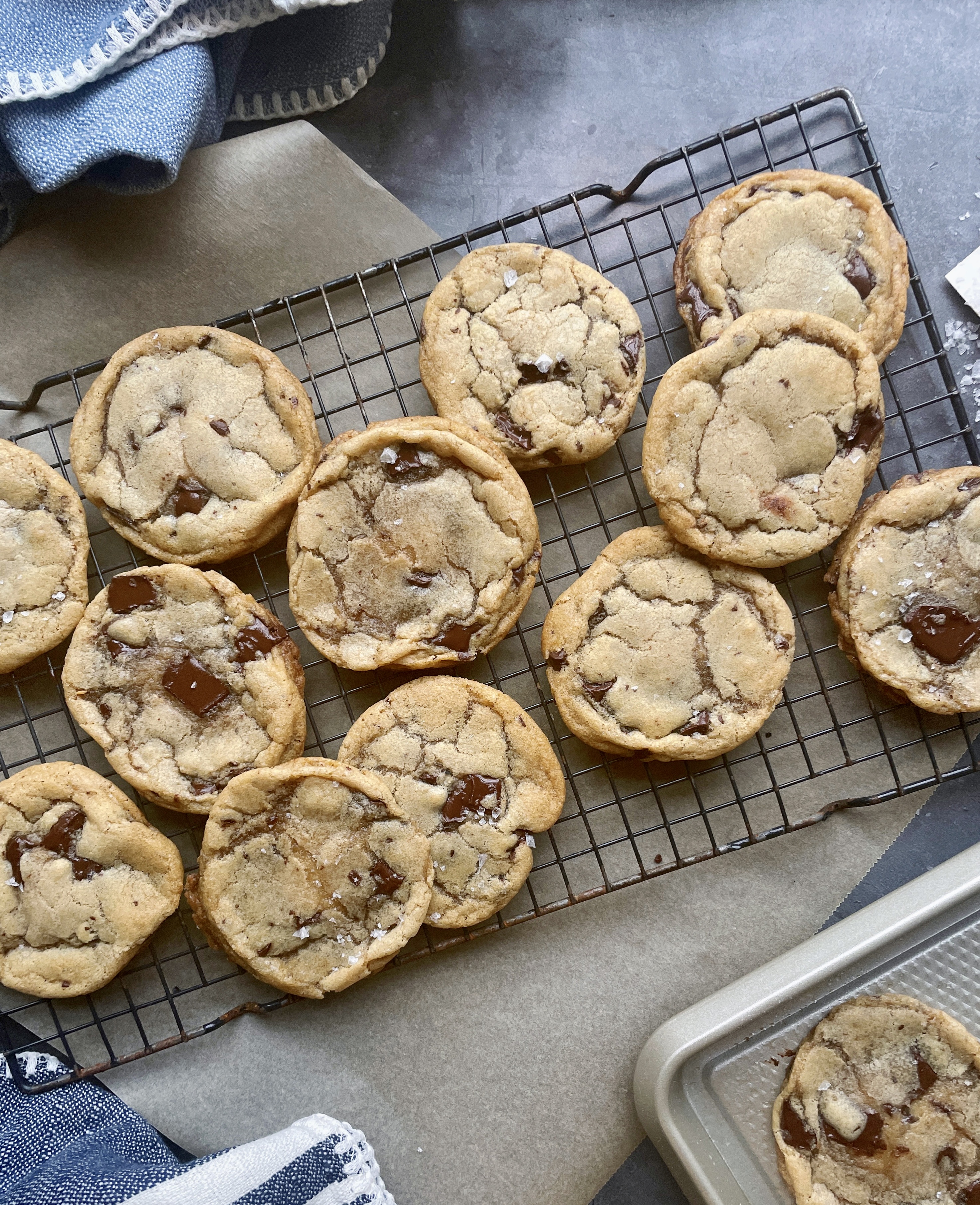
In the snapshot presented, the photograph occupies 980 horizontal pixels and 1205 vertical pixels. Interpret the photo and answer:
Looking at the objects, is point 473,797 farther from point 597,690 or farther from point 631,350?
point 631,350

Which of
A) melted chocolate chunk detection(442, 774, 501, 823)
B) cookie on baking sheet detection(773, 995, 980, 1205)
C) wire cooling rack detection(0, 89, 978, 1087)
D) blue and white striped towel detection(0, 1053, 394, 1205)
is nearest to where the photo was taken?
blue and white striped towel detection(0, 1053, 394, 1205)

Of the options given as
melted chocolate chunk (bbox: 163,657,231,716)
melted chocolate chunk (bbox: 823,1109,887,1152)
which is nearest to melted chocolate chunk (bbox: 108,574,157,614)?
melted chocolate chunk (bbox: 163,657,231,716)

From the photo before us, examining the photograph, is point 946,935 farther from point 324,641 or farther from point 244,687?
point 244,687

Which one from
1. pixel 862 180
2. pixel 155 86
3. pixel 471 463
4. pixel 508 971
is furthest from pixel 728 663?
pixel 155 86

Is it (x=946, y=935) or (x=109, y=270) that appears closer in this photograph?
(x=946, y=935)

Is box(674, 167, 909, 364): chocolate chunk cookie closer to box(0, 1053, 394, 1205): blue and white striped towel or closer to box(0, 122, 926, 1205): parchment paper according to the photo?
box(0, 122, 926, 1205): parchment paper

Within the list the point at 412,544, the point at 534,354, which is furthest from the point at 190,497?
the point at 534,354
